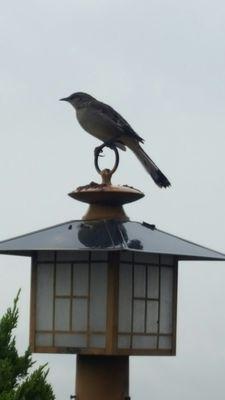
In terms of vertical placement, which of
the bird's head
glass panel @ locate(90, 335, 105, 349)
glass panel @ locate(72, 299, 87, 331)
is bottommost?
glass panel @ locate(90, 335, 105, 349)

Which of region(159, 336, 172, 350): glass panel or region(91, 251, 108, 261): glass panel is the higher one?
region(91, 251, 108, 261): glass panel

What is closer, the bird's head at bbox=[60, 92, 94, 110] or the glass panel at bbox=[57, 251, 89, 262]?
the glass panel at bbox=[57, 251, 89, 262]

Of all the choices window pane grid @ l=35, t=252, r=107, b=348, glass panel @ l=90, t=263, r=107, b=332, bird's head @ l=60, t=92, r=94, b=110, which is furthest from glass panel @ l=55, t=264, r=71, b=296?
bird's head @ l=60, t=92, r=94, b=110

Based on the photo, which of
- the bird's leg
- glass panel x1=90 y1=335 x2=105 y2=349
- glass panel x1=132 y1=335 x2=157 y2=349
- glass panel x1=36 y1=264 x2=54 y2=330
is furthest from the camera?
the bird's leg

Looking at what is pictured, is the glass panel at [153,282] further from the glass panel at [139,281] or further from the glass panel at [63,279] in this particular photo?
the glass panel at [63,279]

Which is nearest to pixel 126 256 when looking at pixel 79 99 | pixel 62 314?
pixel 62 314

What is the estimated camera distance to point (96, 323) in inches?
263

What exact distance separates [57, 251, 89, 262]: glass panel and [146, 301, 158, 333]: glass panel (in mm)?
447

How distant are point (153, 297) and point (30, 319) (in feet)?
2.29

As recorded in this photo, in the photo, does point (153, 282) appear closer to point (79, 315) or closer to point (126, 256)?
point (126, 256)

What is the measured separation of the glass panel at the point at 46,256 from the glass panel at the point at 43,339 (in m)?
0.42

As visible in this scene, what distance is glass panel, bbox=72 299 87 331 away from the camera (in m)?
6.70

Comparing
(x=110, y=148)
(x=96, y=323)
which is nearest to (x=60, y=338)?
(x=96, y=323)

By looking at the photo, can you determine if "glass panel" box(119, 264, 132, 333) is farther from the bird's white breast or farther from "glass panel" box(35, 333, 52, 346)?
the bird's white breast
